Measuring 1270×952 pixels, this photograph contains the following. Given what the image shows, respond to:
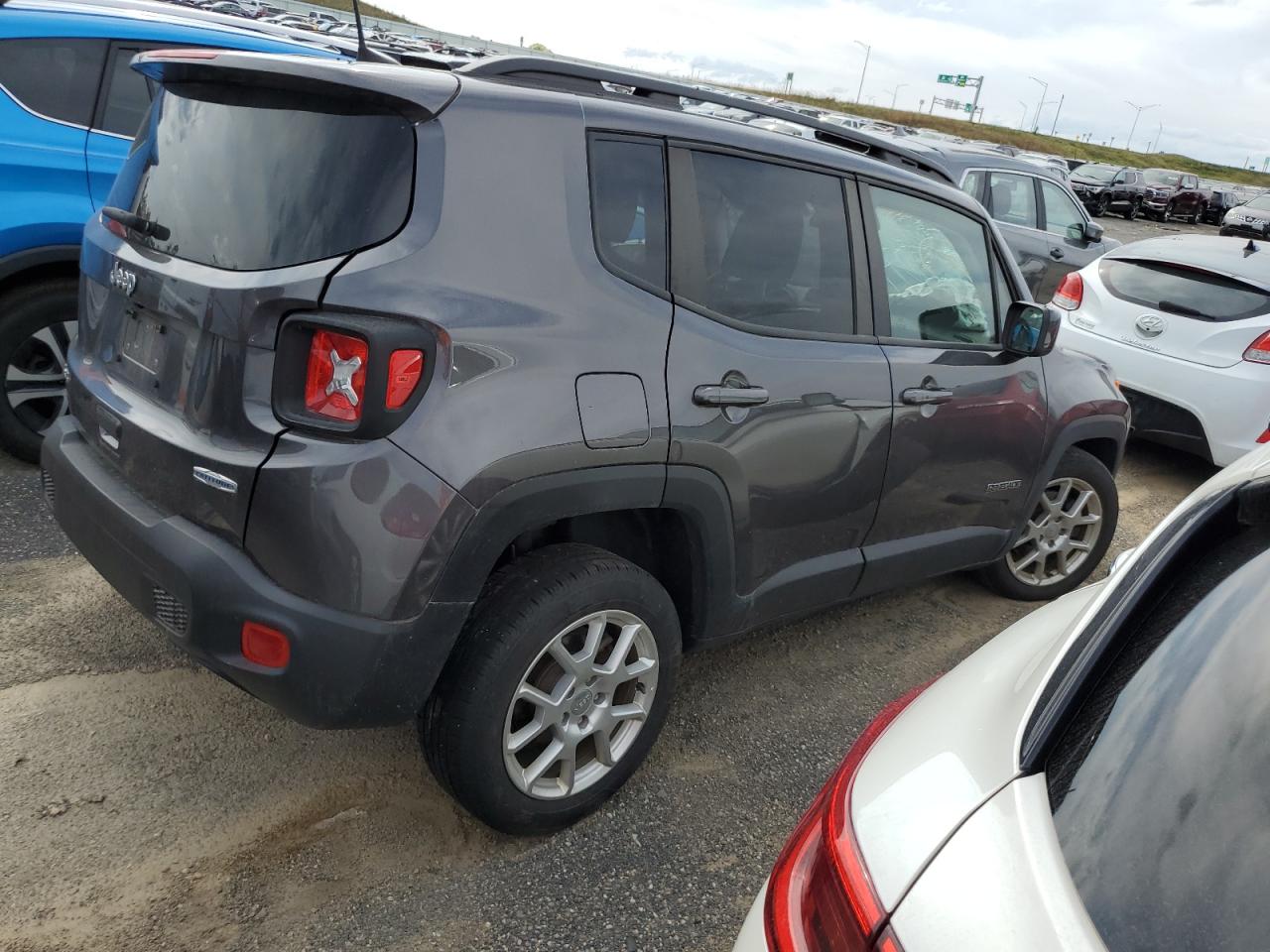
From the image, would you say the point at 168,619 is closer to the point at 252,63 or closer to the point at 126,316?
the point at 126,316

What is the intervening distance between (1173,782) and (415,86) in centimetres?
193

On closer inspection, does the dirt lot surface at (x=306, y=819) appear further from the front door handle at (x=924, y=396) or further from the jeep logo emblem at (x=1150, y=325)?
the jeep logo emblem at (x=1150, y=325)

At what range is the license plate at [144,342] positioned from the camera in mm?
2350

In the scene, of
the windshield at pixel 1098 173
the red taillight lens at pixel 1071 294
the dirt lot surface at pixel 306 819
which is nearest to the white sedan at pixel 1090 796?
the dirt lot surface at pixel 306 819

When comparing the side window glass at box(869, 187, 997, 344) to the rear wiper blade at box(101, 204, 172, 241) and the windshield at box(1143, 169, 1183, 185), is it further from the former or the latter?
the windshield at box(1143, 169, 1183, 185)

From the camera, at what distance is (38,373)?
13.5ft

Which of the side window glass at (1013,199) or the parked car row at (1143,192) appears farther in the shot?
the parked car row at (1143,192)

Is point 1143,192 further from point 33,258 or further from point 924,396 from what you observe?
point 33,258

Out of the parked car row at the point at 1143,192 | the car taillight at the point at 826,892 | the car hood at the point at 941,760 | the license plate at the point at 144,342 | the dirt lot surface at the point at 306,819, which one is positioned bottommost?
the dirt lot surface at the point at 306,819

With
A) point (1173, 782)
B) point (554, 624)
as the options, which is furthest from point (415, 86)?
point (1173, 782)

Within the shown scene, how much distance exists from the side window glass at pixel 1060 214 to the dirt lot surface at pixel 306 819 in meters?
7.42

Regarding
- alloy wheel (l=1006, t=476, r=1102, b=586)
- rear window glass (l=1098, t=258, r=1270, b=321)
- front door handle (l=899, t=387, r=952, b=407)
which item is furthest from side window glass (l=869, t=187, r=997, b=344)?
rear window glass (l=1098, t=258, r=1270, b=321)

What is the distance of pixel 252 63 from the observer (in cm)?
221

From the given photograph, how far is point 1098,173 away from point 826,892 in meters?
34.5
